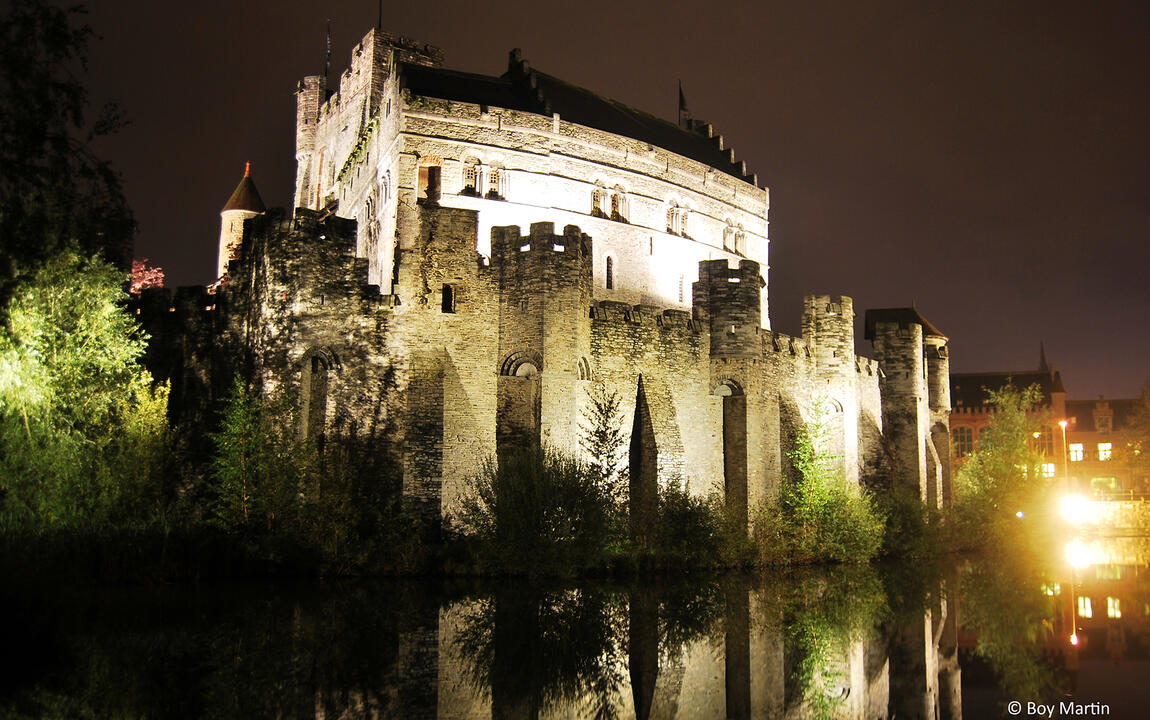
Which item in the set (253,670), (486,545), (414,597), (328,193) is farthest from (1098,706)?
(328,193)

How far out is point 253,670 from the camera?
11.6 metres

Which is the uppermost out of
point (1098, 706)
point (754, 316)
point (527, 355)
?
point (754, 316)

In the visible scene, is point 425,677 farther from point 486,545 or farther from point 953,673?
point 486,545

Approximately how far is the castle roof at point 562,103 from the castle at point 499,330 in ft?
0.76

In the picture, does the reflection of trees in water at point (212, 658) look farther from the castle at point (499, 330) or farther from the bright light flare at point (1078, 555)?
the bright light flare at point (1078, 555)

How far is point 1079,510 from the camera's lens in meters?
52.8

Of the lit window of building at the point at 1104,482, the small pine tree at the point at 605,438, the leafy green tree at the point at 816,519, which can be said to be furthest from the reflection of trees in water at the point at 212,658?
the lit window of building at the point at 1104,482

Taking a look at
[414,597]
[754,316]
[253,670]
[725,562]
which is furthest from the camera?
[754,316]

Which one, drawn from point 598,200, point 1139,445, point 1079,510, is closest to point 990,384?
point 1139,445

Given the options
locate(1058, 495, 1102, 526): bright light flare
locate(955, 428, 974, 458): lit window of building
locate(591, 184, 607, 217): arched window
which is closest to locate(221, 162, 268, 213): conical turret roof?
locate(591, 184, 607, 217): arched window

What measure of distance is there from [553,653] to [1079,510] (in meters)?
47.7

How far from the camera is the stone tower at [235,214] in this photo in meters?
44.5

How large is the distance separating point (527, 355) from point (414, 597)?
24.1ft

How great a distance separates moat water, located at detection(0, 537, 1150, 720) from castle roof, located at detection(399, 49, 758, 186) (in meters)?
22.2
